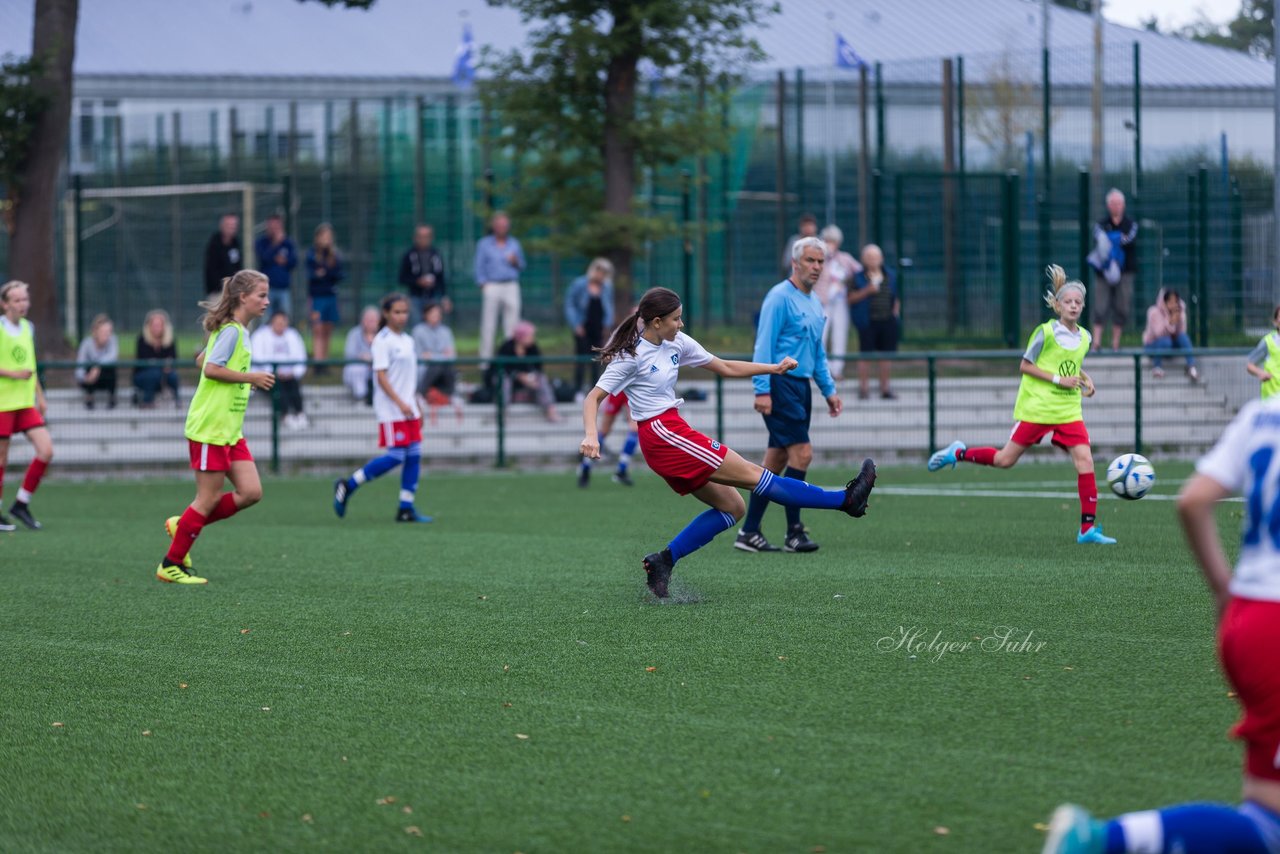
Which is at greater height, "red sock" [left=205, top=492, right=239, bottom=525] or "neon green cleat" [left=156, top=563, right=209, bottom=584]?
"red sock" [left=205, top=492, right=239, bottom=525]

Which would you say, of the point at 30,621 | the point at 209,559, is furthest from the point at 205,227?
the point at 30,621

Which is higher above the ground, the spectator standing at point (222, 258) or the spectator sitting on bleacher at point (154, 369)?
the spectator standing at point (222, 258)

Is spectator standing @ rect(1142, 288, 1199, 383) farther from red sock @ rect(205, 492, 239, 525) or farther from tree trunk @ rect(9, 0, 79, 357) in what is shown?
tree trunk @ rect(9, 0, 79, 357)

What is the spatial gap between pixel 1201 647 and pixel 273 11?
38.1 meters

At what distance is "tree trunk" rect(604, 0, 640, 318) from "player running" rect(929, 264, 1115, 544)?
10778mm

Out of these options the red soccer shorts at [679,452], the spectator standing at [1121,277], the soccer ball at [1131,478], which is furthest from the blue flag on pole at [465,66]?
the red soccer shorts at [679,452]

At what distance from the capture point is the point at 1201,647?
21.5 ft

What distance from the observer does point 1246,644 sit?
335 centimetres

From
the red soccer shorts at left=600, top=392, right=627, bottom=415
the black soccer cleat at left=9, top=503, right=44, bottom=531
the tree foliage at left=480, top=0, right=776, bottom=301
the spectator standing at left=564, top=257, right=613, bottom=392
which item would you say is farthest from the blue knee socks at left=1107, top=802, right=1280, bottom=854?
the tree foliage at left=480, top=0, right=776, bottom=301

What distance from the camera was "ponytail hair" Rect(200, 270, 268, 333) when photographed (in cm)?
891

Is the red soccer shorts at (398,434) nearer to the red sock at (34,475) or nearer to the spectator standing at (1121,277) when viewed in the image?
the red sock at (34,475)

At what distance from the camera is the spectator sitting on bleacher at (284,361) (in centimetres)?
1762

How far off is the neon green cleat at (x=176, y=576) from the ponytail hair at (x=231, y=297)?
146 centimetres

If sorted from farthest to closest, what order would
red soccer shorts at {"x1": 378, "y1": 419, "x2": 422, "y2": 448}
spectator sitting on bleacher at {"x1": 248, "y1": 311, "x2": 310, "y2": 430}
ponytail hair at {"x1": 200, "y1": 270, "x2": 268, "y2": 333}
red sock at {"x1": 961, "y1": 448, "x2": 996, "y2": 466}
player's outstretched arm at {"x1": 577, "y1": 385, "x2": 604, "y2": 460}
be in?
spectator sitting on bleacher at {"x1": 248, "y1": 311, "x2": 310, "y2": 430} → red soccer shorts at {"x1": 378, "y1": 419, "x2": 422, "y2": 448} → red sock at {"x1": 961, "y1": 448, "x2": 996, "y2": 466} → ponytail hair at {"x1": 200, "y1": 270, "x2": 268, "y2": 333} → player's outstretched arm at {"x1": 577, "y1": 385, "x2": 604, "y2": 460}
